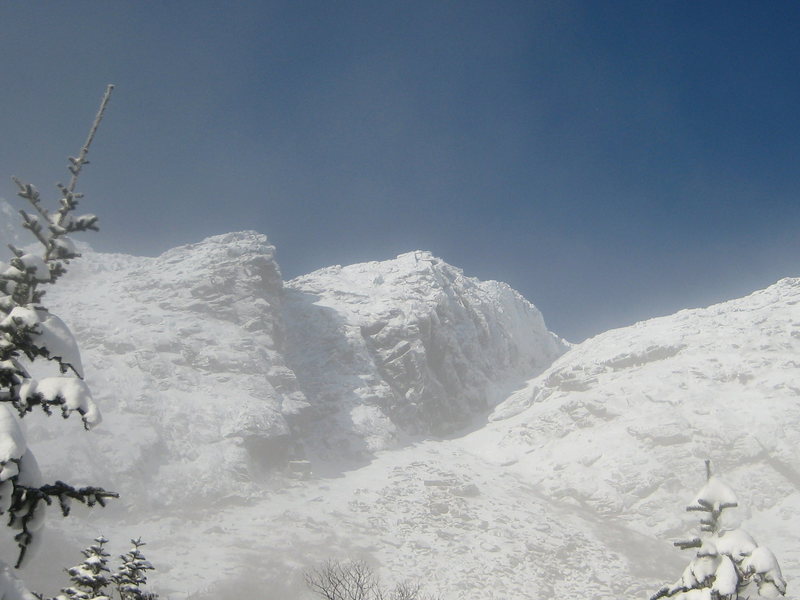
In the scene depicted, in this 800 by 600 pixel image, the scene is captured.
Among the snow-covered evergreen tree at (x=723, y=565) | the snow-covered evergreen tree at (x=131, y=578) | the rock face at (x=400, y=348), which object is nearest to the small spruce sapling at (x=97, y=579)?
the snow-covered evergreen tree at (x=131, y=578)

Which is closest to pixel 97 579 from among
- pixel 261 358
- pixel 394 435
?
pixel 261 358

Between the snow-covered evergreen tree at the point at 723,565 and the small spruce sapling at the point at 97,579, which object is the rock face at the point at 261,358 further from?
the snow-covered evergreen tree at the point at 723,565

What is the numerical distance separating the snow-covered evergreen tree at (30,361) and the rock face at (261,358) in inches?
2907

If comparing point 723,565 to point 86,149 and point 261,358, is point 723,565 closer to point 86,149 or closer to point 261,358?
point 86,149

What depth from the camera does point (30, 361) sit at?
525 cm

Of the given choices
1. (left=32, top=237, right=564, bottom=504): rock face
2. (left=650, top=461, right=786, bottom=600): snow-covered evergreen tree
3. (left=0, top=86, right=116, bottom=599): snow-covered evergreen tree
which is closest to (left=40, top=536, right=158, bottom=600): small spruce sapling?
(left=0, top=86, right=116, bottom=599): snow-covered evergreen tree

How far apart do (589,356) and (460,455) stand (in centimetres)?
5141

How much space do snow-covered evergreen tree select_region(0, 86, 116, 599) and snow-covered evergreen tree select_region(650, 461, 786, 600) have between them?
9701 mm

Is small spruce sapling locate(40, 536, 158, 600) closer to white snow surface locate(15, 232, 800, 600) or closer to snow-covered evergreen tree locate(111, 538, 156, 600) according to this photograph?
snow-covered evergreen tree locate(111, 538, 156, 600)

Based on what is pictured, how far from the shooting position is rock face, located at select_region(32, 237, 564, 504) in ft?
268

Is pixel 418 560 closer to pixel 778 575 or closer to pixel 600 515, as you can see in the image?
pixel 600 515

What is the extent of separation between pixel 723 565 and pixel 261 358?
103 metres

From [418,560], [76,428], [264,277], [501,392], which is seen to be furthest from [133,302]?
[501,392]

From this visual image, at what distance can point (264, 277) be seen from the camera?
12888cm
